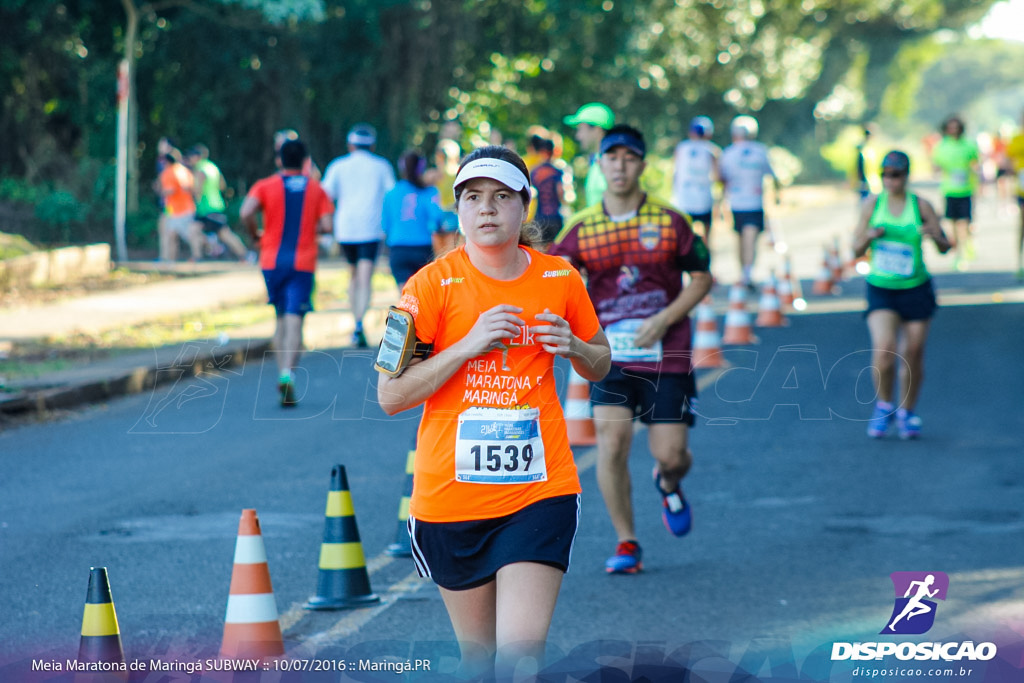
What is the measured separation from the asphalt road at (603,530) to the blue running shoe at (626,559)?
0.24 ft

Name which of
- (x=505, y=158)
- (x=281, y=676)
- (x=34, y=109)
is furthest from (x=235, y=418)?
A: (x=34, y=109)

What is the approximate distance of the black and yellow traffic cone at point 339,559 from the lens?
19.8 ft

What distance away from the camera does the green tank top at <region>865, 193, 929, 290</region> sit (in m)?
9.84

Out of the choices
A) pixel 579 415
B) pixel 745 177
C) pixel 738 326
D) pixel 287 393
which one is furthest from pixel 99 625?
pixel 745 177

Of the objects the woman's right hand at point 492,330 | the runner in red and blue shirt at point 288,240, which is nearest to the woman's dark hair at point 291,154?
the runner in red and blue shirt at point 288,240

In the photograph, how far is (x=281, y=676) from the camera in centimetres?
513

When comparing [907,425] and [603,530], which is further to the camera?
[907,425]

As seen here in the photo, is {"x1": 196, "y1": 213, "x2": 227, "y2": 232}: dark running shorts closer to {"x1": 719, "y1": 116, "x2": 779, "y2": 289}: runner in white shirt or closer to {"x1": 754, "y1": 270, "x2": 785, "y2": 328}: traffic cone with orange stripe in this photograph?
{"x1": 719, "y1": 116, "x2": 779, "y2": 289}: runner in white shirt

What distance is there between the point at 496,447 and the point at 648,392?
2.87 m

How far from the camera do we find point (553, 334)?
3990 mm

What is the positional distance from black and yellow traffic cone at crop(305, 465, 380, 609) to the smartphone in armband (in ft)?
7.12

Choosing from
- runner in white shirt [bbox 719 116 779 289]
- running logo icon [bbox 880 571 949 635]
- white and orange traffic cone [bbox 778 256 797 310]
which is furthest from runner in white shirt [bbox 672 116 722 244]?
running logo icon [bbox 880 571 949 635]

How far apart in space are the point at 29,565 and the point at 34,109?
71.1 ft

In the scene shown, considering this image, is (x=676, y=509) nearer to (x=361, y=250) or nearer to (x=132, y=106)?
(x=361, y=250)
